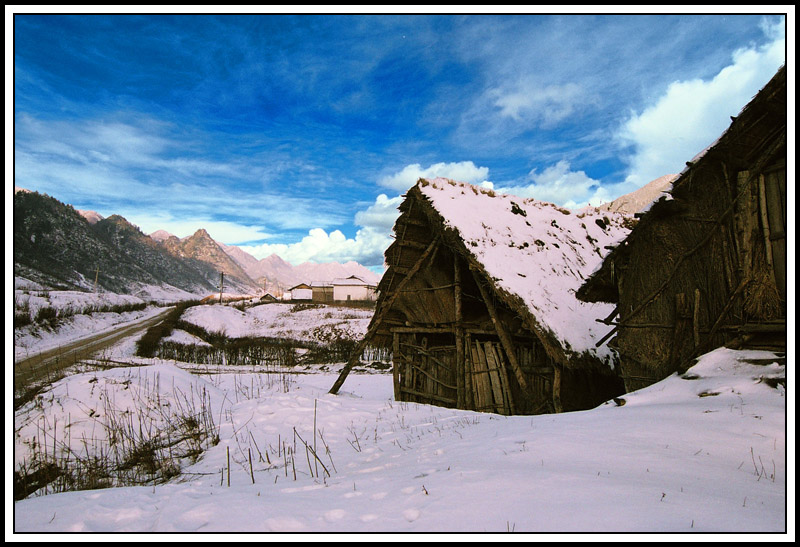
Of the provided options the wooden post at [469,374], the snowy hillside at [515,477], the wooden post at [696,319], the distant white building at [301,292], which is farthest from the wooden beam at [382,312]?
the distant white building at [301,292]

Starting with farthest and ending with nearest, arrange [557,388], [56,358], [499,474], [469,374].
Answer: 1. [56,358]
2. [469,374]
3. [557,388]
4. [499,474]

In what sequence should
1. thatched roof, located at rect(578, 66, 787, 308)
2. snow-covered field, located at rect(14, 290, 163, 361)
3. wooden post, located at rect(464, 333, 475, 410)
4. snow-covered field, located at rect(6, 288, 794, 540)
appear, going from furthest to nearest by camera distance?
snow-covered field, located at rect(14, 290, 163, 361) → wooden post, located at rect(464, 333, 475, 410) → thatched roof, located at rect(578, 66, 787, 308) → snow-covered field, located at rect(6, 288, 794, 540)

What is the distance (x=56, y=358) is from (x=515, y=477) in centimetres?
1920

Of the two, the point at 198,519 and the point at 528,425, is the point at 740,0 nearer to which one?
the point at 528,425

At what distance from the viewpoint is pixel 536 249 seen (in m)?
11.2

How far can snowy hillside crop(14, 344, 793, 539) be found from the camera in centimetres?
242

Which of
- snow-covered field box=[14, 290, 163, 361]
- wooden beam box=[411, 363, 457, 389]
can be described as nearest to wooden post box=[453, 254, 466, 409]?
wooden beam box=[411, 363, 457, 389]

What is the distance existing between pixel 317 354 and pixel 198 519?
81.5 ft

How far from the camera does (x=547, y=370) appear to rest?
9344mm

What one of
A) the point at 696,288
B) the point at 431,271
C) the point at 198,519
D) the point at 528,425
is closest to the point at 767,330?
the point at 696,288

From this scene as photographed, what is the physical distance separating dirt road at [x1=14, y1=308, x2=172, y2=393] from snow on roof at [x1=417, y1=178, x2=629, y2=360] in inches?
437

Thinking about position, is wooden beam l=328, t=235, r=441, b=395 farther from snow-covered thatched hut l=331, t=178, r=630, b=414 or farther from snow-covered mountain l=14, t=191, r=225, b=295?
snow-covered mountain l=14, t=191, r=225, b=295

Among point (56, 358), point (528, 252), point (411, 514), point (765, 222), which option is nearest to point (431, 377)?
point (528, 252)

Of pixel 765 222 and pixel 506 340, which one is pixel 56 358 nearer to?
pixel 506 340
